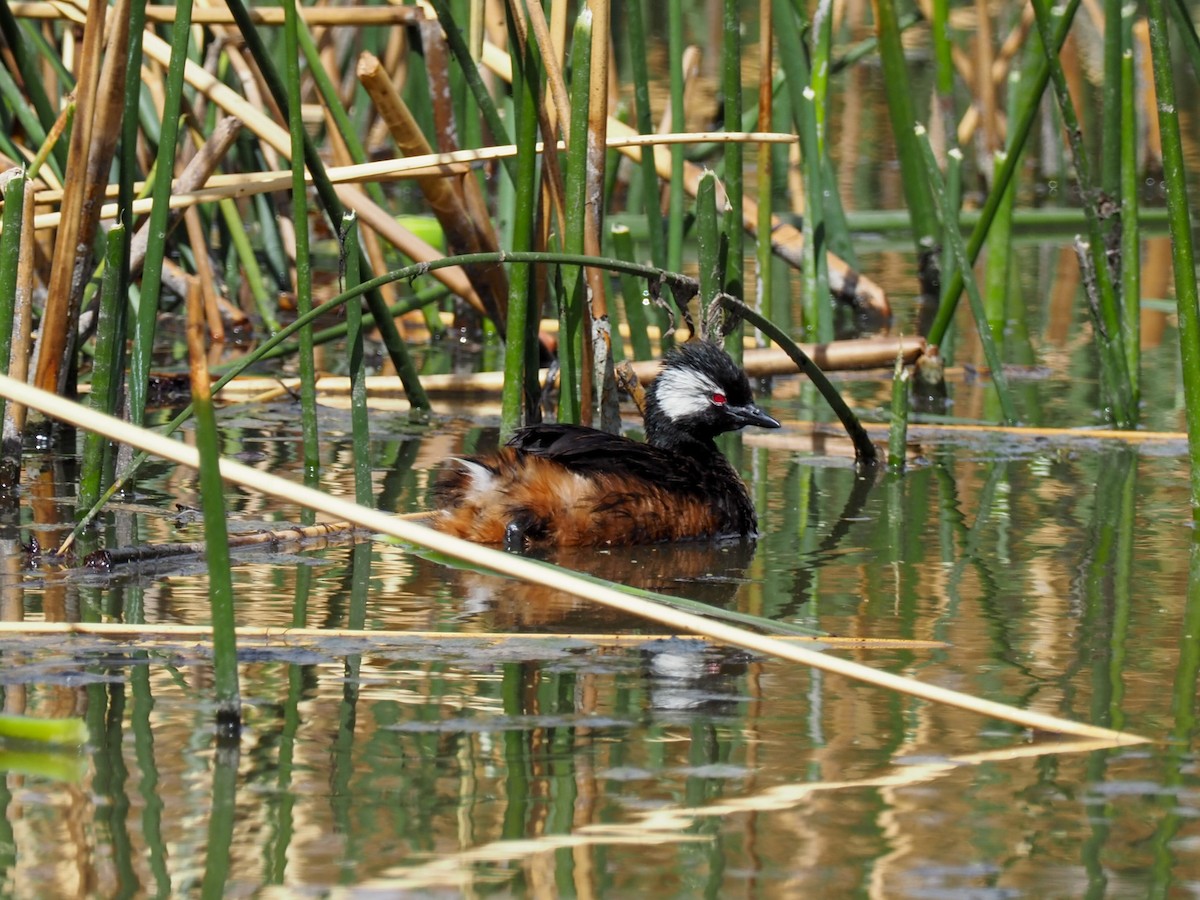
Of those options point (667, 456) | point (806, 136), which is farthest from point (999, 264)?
point (667, 456)

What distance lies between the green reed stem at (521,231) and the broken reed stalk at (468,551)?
7.75ft

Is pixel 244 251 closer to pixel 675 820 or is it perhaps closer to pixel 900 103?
pixel 900 103

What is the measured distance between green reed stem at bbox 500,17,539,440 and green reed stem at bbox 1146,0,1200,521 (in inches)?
64.8

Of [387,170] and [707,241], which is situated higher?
[387,170]

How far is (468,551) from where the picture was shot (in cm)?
302

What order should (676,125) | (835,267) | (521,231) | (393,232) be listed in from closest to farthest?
(521,231), (676,125), (393,232), (835,267)

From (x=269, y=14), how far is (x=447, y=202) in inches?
38.2

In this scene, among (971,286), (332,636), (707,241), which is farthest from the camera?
(971,286)

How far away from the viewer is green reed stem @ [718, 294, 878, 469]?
546 cm

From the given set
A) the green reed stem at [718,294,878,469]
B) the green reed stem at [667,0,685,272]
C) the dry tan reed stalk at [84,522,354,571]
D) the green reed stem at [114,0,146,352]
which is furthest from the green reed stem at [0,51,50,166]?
the green reed stem at [718,294,878,469]

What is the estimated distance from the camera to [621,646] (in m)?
3.99

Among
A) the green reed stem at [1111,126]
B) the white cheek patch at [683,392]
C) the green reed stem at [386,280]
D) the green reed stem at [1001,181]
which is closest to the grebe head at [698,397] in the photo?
the white cheek patch at [683,392]

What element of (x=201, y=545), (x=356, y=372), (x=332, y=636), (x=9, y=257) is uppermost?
(x=9, y=257)

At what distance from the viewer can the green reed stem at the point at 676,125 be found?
6461mm
